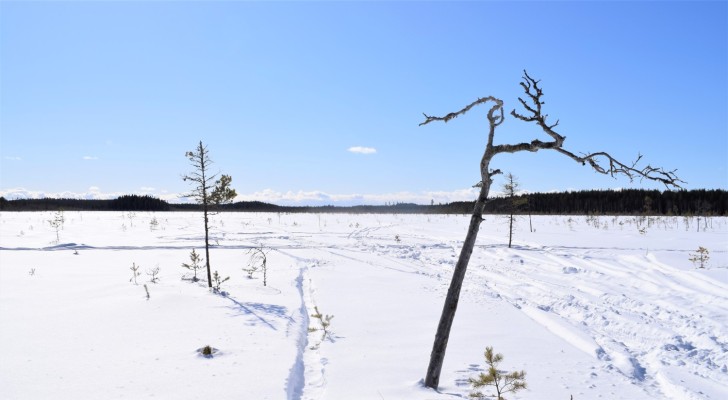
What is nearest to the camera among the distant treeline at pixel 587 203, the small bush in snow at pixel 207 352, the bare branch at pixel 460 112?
the bare branch at pixel 460 112

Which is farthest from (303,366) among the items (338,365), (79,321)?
(79,321)

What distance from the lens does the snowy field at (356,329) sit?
5250mm

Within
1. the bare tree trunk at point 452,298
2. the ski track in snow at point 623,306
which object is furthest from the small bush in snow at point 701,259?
the bare tree trunk at point 452,298

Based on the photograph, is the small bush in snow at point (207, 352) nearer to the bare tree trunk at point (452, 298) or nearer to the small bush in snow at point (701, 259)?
the bare tree trunk at point (452, 298)

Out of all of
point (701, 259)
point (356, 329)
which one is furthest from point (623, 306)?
point (356, 329)

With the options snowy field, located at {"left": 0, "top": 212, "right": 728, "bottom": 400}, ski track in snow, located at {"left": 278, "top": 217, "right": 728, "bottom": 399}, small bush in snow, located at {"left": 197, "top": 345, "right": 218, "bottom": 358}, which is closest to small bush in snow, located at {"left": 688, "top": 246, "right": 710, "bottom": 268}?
snowy field, located at {"left": 0, "top": 212, "right": 728, "bottom": 400}

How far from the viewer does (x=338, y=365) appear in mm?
6117

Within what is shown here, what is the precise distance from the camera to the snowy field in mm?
5250

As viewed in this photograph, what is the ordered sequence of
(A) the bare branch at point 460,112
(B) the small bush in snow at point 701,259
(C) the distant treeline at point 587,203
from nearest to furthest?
(A) the bare branch at point 460,112
(B) the small bush in snow at point 701,259
(C) the distant treeline at point 587,203

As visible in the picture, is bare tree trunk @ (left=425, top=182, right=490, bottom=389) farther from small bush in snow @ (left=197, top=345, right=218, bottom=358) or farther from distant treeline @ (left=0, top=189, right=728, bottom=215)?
distant treeline @ (left=0, top=189, right=728, bottom=215)

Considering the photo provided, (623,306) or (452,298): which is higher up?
(452,298)

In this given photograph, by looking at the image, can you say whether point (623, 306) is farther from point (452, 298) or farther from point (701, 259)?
point (452, 298)

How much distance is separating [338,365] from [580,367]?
3.61m

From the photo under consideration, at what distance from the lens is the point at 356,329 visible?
8.02 m
